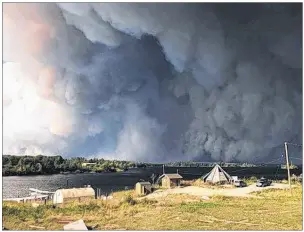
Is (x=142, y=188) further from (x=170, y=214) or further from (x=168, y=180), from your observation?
(x=170, y=214)

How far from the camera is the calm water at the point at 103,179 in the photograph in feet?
15.2

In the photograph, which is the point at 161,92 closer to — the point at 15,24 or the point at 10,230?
the point at 15,24

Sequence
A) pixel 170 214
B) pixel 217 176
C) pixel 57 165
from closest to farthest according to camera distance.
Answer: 1. pixel 170 214
2. pixel 57 165
3. pixel 217 176

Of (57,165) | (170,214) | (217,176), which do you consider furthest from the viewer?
(217,176)

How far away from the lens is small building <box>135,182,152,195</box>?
4730mm

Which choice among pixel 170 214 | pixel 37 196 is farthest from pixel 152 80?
pixel 37 196

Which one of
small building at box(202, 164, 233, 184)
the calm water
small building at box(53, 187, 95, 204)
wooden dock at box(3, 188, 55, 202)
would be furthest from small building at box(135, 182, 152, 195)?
wooden dock at box(3, 188, 55, 202)

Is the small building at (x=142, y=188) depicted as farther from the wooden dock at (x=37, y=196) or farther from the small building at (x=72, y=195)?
the wooden dock at (x=37, y=196)

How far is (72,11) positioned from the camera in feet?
Result: 15.2

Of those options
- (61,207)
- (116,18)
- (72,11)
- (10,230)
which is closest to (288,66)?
(116,18)

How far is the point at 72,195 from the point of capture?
4637 millimetres

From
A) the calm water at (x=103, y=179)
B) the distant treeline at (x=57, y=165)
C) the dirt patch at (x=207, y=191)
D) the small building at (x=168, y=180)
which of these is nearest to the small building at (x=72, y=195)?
the calm water at (x=103, y=179)

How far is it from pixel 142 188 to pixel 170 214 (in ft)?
1.24

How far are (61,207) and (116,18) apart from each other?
1.83m
